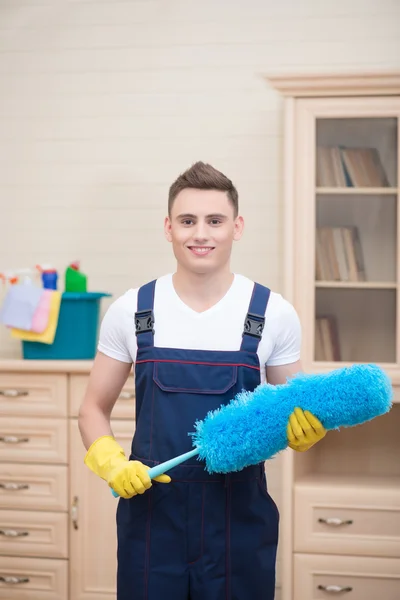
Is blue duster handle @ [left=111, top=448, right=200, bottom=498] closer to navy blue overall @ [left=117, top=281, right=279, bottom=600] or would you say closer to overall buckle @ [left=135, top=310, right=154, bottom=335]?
navy blue overall @ [left=117, top=281, right=279, bottom=600]

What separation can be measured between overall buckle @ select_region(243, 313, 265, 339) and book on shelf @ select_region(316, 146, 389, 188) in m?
1.34

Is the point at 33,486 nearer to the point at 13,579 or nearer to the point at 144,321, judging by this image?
the point at 13,579

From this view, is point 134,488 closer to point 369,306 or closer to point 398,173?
point 369,306

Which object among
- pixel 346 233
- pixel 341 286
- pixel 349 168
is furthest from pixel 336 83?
pixel 341 286

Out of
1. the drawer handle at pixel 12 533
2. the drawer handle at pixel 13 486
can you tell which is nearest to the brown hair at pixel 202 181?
the drawer handle at pixel 13 486

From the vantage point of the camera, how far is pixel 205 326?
172 cm

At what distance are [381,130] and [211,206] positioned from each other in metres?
1.39

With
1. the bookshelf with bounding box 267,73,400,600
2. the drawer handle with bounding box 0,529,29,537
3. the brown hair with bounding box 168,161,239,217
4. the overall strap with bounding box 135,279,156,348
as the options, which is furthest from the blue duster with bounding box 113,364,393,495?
the drawer handle with bounding box 0,529,29,537

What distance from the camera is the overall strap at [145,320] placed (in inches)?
67.2

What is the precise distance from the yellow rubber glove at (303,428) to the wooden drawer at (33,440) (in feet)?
5.36

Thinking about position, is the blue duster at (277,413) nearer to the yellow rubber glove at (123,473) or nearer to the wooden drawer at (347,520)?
the yellow rubber glove at (123,473)

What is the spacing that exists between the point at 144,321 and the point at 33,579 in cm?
179

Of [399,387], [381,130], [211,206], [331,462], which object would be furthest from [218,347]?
[331,462]

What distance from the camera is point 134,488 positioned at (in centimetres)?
158
